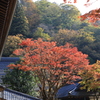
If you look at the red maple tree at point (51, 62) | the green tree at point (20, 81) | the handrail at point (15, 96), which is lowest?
the handrail at point (15, 96)

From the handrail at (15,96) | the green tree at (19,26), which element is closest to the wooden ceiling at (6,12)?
the handrail at (15,96)

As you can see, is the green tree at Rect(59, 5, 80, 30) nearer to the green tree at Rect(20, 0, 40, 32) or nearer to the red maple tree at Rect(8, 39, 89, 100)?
the green tree at Rect(20, 0, 40, 32)

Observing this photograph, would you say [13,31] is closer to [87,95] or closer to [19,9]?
[19,9]

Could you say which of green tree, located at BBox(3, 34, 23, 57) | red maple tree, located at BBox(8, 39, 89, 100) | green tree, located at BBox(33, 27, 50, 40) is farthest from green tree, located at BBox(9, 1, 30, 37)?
red maple tree, located at BBox(8, 39, 89, 100)

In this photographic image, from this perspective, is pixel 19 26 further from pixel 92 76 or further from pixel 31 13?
pixel 92 76

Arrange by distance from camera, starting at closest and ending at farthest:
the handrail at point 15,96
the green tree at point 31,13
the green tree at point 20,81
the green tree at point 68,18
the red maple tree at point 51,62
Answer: the handrail at point 15,96 → the red maple tree at point 51,62 → the green tree at point 20,81 → the green tree at point 31,13 → the green tree at point 68,18

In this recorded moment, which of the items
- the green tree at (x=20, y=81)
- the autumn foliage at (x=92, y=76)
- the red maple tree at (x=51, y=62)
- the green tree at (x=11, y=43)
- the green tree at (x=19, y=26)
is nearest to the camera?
the autumn foliage at (x=92, y=76)

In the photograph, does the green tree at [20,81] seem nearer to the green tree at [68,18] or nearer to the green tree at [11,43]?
the green tree at [11,43]

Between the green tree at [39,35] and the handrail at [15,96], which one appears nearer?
the handrail at [15,96]

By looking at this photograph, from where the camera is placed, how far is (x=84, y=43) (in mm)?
22359

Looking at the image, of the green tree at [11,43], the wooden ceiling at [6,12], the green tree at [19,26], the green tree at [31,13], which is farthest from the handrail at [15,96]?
the green tree at [31,13]

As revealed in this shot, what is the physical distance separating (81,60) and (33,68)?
2.53 m

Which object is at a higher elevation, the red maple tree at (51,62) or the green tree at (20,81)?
the red maple tree at (51,62)

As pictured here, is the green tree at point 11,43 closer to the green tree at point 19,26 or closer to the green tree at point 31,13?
the green tree at point 19,26
